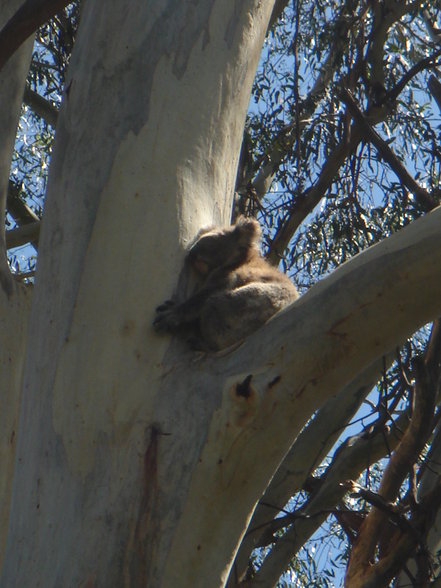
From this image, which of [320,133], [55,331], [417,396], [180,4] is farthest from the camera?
[320,133]

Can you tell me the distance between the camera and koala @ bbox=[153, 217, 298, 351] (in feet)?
6.86

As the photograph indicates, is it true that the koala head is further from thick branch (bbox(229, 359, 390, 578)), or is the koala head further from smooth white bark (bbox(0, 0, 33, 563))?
thick branch (bbox(229, 359, 390, 578))

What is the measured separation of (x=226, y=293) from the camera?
2787 mm

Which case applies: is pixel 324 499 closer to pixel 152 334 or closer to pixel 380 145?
pixel 380 145

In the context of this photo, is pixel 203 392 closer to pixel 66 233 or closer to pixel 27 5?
pixel 66 233

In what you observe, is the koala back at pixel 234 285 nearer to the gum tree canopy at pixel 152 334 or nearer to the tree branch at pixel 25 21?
the gum tree canopy at pixel 152 334

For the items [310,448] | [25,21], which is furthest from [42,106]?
[25,21]

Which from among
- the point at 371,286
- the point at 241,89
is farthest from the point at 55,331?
the point at 241,89

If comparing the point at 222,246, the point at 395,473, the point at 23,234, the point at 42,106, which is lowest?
the point at 395,473

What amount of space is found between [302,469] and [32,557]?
2.85m

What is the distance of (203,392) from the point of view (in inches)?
74.0

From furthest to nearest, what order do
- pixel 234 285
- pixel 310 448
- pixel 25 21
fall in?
pixel 310 448, pixel 234 285, pixel 25 21

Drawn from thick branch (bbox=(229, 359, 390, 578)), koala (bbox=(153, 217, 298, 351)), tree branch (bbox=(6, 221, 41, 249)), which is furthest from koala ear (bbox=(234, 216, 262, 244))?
tree branch (bbox=(6, 221, 41, 249))

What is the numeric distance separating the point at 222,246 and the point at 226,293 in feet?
0.84
